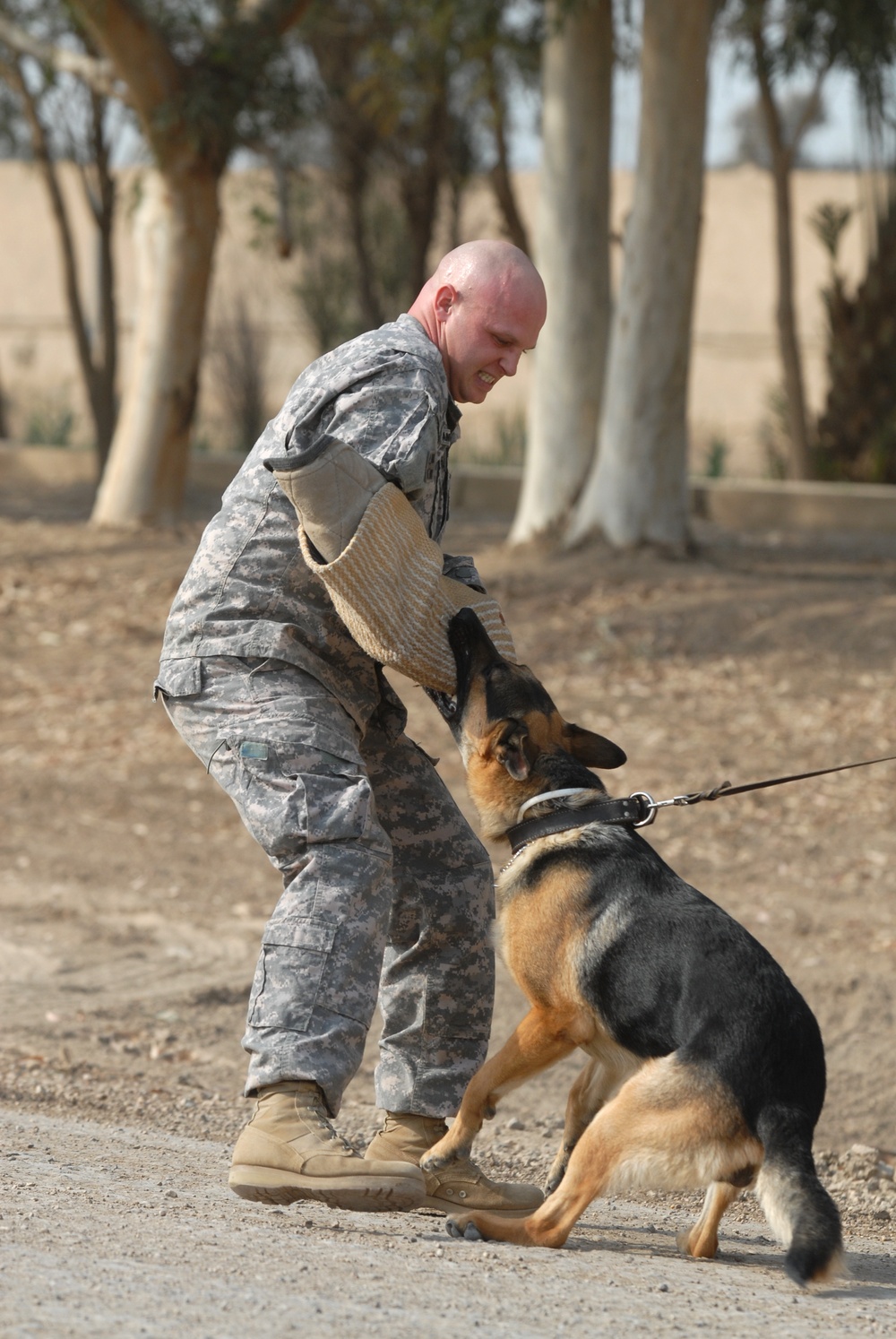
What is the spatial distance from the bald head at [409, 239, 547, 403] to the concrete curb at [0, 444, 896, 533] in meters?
10.3

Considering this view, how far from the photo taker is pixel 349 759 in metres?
3.53

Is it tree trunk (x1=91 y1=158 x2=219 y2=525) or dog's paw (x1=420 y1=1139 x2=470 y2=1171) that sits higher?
tree trunk (x1=91 y1=158 x2=219 y2=525)

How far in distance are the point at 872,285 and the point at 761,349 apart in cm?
722

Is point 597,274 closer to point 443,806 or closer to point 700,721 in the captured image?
point 700,721

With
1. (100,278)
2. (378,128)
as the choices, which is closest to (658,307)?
(378,128)

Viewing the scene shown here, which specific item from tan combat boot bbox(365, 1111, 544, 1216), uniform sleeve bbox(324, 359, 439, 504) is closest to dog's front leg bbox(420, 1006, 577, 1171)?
Result: tan combat boot bbox(365, 1111, 544, 1216)

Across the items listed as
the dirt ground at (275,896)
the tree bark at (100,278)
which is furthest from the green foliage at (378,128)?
the dirt ground at (275,896)

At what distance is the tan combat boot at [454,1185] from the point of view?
148 inches

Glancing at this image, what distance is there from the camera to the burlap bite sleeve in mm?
3342

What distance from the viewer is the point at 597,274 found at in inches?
479

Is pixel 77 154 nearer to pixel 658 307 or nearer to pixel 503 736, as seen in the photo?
pixel 658 307

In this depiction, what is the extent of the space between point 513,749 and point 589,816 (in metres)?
0.26

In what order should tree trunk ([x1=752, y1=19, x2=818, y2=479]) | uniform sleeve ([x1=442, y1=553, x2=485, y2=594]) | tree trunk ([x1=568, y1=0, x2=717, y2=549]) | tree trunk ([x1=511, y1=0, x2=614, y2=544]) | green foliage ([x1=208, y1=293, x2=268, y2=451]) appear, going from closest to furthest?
uniform sleeve ([x1=442, y1=553, x2=485, y2=594]), tree trunk ([x1=568, y1=0, x2=717, y2=549]), tree trunk ([x1=511, y1=0, x2=614, y2=544]), tree trunk ([x1=752, y1=19, x2=818, y2=479]), green foliage ([x1=208, y1=293, x2=268, y2=451])

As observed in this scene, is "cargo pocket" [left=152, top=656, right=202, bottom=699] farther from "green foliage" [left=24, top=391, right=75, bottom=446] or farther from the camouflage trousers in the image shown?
"green foliage" [left=24, top=391, right=75, bottom=446]
